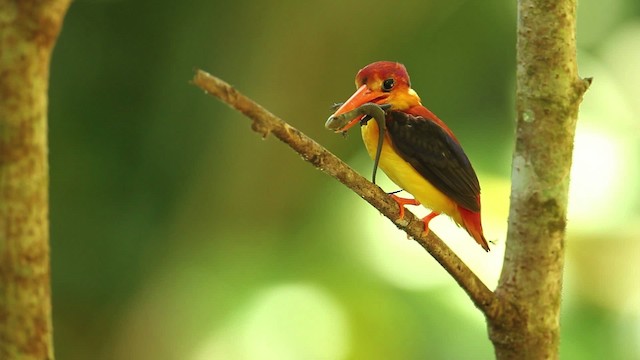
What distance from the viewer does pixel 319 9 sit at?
203 cm

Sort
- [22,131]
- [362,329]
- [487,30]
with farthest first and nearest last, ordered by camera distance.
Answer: [487,30], [362,329], [22,131]

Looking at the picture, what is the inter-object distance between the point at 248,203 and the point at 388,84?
3.71 feet

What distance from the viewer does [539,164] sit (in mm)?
1018

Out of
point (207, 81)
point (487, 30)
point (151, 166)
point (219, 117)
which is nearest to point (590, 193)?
point (487, 30)

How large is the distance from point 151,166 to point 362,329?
602 millimetres

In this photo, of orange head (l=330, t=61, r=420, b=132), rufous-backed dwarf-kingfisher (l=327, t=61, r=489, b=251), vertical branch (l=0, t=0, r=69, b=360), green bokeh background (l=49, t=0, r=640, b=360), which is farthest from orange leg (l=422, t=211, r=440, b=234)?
green bokeh background (l=49, t=0, r=640, b=360)

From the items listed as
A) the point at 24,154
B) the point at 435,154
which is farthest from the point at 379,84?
the point at 24,154

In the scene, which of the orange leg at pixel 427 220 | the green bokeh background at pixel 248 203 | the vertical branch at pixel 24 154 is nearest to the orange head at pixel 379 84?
the orange leg at pixel 427 220

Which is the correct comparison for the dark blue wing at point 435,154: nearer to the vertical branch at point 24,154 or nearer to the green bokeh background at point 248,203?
the vertical branch at point 24,154

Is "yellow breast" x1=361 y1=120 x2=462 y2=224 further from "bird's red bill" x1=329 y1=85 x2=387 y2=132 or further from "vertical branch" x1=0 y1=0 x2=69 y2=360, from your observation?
"vertical branch" x1=0 y1=0 x2=69 y2=360

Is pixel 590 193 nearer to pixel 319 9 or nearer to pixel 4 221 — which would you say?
pixel 319 9

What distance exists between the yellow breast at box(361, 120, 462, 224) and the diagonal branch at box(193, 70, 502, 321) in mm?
78

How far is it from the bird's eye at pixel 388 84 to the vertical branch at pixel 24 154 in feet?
1.43

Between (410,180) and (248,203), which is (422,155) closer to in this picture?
(410,180)
